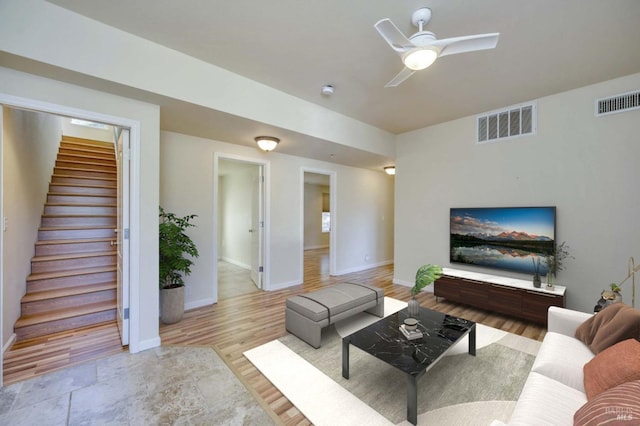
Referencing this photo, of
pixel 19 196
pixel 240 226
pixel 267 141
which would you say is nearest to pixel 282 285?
pixel 240 226

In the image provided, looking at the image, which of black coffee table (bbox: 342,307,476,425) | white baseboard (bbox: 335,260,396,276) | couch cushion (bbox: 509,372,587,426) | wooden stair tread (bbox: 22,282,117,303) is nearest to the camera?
couch cushion (bbox: 509,372,587,426)

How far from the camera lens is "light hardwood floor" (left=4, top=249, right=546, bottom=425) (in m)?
2.11

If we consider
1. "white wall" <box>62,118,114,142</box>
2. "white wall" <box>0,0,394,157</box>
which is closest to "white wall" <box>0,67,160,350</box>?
"white wall" <box>0,0,394,157</box>

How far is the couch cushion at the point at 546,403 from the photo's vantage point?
1.23m

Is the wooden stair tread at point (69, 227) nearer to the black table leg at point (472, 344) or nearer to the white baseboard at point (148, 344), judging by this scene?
the white baseboard at point (148, 344)

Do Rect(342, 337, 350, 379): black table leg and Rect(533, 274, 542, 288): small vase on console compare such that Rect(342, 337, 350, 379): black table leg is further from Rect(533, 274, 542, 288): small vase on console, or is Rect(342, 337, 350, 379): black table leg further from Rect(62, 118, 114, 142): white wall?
Rect(62, 118, 114, 142): white wall

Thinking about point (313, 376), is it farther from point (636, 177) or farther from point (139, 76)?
point (636, 177)

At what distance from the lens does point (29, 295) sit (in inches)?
118

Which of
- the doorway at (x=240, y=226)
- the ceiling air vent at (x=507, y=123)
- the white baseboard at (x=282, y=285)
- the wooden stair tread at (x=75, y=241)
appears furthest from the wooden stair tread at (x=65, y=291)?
the ceiling air vent at (x=507, y=123)

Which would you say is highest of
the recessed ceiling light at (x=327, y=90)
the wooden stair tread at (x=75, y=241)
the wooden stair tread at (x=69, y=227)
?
the recessed ceiling light at (x=327, y=90)

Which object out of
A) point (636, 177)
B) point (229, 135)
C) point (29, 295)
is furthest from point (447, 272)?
point (29, 295)

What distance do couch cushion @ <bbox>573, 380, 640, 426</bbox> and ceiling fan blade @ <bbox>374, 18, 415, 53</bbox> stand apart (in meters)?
2.11

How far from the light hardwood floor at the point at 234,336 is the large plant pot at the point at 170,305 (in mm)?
88

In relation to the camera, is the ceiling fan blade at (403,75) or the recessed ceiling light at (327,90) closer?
the ceiling fan blade at (403,75)
